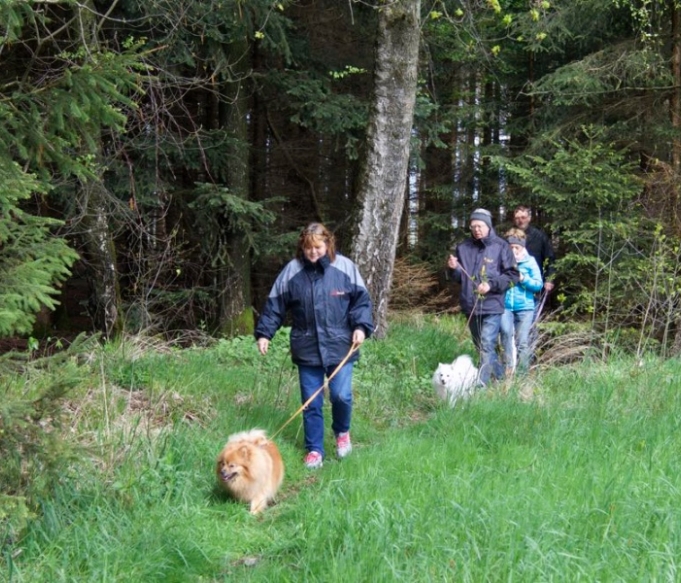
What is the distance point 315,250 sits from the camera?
19.5ft

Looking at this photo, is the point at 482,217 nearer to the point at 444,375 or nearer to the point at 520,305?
the point at 520,305

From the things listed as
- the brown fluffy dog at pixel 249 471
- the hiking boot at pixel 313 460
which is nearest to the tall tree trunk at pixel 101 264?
the hiking boot at pixel 313 460

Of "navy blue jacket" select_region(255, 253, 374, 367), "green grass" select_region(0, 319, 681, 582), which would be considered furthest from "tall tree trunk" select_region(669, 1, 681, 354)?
"navy blue jacket" select_region(255, 253, 374, 367)

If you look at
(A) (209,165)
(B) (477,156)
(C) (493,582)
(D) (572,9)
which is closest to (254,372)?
(C) (493,582)

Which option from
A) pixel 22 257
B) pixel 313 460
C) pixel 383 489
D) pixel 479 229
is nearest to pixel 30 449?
pixel 22 257

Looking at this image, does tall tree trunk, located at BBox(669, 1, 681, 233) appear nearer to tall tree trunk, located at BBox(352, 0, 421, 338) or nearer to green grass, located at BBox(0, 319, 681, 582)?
tall tree trunk, located at BBox(352, 0, 421, 338)

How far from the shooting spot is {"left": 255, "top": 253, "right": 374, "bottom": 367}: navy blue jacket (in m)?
5.96

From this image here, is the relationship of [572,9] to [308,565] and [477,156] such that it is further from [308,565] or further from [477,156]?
[308,565]

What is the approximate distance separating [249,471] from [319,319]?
60.7 inches

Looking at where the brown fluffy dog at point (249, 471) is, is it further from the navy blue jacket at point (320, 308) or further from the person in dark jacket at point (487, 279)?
the person in dark jacket at point (487, 279)

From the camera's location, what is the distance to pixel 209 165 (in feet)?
42.8

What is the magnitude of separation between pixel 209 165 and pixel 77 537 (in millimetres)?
9845

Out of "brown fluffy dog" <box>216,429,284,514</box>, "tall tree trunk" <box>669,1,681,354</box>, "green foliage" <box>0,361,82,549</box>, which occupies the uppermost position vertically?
"tall tree trunk" <box>669,1,681,354</box>

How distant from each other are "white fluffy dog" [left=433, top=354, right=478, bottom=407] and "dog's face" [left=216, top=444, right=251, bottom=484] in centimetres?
264
